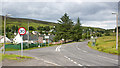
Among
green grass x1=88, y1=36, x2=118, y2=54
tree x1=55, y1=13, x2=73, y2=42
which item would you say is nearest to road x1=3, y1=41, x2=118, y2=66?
green grass x1=88, y1=36, x2=118, y2=54

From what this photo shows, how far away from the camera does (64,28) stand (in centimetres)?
6475

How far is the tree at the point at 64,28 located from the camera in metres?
64.3

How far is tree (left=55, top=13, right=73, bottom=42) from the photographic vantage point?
6431 centimetres

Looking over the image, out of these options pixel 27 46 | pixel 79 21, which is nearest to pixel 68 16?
pixel 79 21

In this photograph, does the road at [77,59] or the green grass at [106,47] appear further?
the green grass at [106,47]

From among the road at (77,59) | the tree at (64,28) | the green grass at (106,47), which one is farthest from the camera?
the tree at (64,28)

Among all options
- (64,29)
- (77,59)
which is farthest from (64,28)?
(77,59)

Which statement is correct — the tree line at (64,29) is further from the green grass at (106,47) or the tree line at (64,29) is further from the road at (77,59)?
the road at (77,59)

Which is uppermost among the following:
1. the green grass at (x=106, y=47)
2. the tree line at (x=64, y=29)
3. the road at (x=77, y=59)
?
the tree line at (x=64, y=29)

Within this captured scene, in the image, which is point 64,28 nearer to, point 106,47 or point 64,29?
point 64,29

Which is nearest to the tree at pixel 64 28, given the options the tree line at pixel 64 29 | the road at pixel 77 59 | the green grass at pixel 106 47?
the tree line at pixel 64 29

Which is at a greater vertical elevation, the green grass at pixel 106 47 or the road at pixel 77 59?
the road at pixel 77 59

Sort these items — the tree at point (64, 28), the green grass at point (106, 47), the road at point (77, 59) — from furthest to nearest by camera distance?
the tree at point (64, 28) < the green grass at point (106, 47) < the road at point (77, 59)

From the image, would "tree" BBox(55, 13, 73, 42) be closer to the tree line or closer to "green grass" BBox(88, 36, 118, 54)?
the tree line
